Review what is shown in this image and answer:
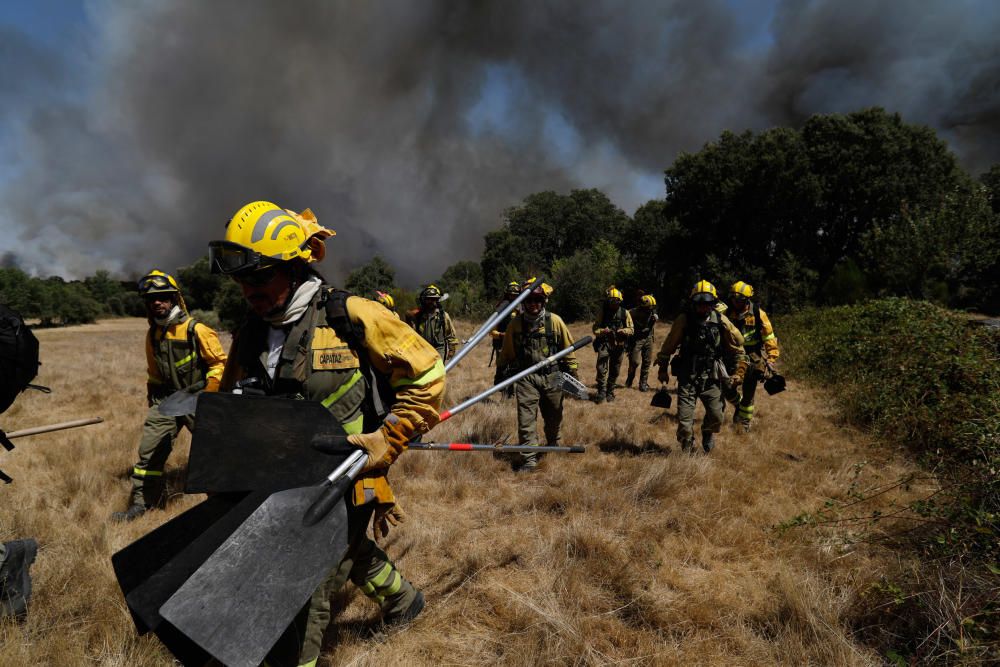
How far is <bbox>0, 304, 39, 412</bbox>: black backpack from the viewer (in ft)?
7.59

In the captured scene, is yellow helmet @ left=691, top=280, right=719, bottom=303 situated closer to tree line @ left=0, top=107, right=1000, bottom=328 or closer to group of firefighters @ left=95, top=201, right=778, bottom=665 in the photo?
group of firefighters @ left=95, top=201, right=778, bottom=665

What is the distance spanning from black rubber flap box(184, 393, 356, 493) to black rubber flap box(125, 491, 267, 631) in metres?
0.15

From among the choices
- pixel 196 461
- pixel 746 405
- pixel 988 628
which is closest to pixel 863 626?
pixel 988 628

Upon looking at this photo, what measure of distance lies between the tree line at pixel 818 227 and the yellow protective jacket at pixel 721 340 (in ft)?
46.5

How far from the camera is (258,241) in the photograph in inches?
79.0

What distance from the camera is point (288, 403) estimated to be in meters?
1.78

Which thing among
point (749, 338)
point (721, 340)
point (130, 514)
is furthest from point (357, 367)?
point (749, 338)

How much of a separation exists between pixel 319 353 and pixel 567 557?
249 cm

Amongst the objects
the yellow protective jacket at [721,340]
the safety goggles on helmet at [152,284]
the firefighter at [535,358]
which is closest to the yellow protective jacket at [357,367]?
the safety goggles on helmet at [152,284]

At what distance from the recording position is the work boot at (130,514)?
4.12 meters

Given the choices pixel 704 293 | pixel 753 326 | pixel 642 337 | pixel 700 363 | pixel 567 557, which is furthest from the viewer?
pixel 642 337

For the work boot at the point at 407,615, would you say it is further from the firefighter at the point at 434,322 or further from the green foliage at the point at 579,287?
the green foliage at the point at 579,287

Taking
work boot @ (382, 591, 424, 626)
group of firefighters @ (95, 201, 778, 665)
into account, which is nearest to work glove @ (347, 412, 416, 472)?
group of firefighters @ (95, 201, 778, 665)

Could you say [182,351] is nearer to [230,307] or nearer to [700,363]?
[700,363]
